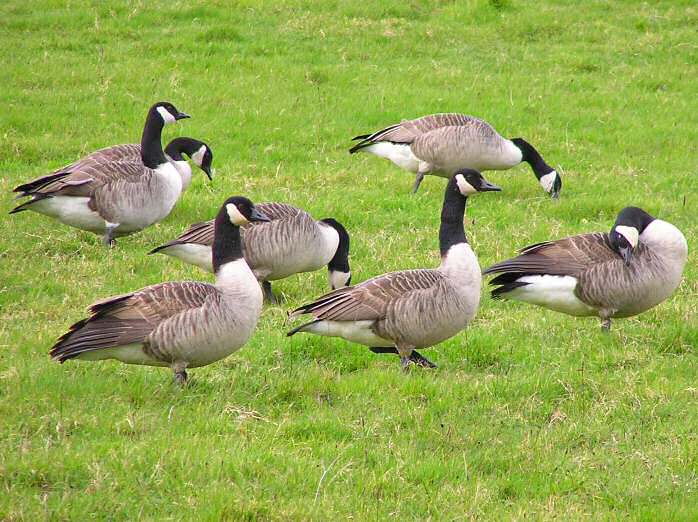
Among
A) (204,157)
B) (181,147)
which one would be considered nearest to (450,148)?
(204,157)

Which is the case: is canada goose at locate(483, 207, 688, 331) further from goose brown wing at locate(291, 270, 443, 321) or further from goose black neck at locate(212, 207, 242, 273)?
goose black neck at locate(212, 207, 242, 273)

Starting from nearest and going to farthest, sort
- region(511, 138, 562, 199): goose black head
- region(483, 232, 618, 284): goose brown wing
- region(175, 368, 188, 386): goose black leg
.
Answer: region(175, 368, 188, 386): goose black leg → region(483, 232, 618, 284): goose brown wing → region(511, 138, 562, 199): goose black head

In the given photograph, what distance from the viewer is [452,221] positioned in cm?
833

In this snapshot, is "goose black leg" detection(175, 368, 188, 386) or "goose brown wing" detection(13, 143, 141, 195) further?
"goose brown wing" detection(13, 143, 141, 195)

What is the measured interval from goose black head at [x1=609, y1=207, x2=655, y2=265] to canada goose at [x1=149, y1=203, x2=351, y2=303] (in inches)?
98.8

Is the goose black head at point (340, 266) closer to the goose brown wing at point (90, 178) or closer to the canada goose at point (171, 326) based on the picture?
the canada goose at point (171, 326)

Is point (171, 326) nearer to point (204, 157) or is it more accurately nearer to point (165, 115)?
point (165, 115)

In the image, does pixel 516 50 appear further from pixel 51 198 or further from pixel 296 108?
pixel 51 198

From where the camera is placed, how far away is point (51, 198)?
1048cm

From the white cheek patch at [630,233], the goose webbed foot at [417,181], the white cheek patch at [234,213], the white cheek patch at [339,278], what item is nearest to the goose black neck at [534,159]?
the goose webbed foot at [417,181]

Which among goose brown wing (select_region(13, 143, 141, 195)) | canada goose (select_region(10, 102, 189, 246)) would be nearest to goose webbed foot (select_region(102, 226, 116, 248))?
canada goose (select_region(10, 102, 189, 246))

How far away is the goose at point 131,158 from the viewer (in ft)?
34.5

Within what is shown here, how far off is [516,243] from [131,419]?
5692 mm

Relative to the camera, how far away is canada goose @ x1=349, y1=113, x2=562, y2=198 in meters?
13.2
